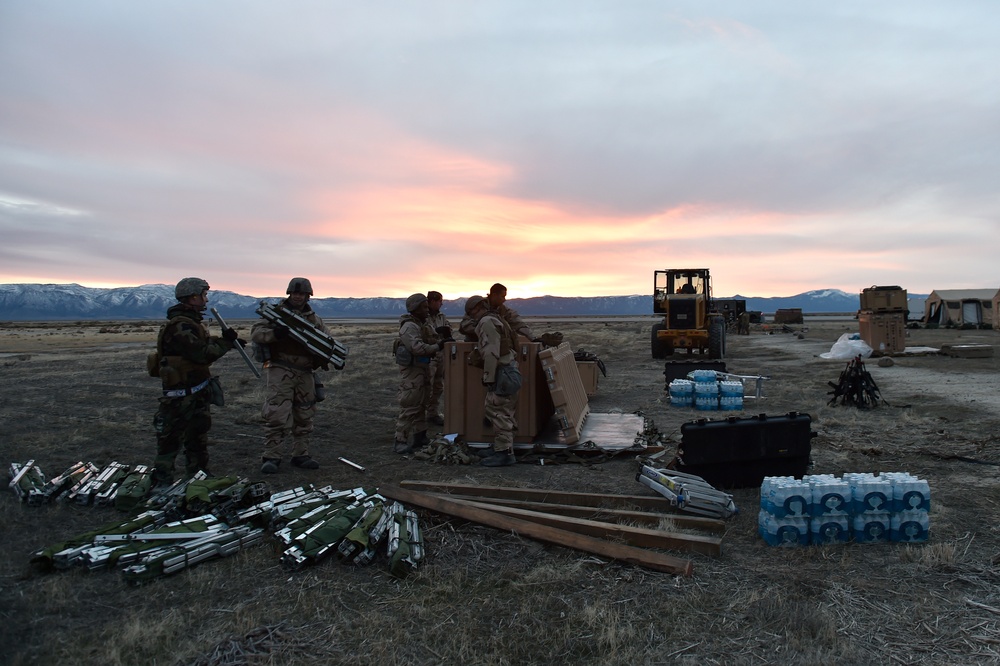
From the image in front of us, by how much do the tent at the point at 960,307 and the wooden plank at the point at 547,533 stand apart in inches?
1661

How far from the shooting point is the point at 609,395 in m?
14.0

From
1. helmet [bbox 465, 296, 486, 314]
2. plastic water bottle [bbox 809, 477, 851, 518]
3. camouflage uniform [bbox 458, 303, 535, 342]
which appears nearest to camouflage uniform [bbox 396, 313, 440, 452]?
camouflage uniform [bbox 458, 303, 535, 342]

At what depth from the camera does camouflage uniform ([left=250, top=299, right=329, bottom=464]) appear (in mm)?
7402

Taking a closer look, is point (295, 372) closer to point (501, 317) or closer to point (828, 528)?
point (501, 317)

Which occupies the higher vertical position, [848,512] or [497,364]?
[497,364]

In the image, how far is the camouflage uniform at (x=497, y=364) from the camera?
7.72 m

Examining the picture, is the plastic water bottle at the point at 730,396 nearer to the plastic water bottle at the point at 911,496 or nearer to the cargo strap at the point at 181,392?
the plastic water bottle at the point at 911,496

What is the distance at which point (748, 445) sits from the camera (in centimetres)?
646

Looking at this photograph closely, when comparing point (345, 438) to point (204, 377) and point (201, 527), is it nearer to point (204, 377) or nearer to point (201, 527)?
point (204, 377)

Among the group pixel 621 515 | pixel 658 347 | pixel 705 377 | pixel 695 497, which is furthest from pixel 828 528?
pixel 658 347

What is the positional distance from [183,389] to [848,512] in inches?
248

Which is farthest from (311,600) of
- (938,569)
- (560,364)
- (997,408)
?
(997,408)

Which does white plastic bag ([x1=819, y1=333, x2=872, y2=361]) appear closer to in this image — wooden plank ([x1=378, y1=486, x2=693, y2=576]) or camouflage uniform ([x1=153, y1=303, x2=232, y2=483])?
wooden plank ([x1=378, y1=486, x2=693, y2=576])

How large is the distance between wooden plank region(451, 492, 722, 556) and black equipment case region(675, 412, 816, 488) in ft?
4.69
